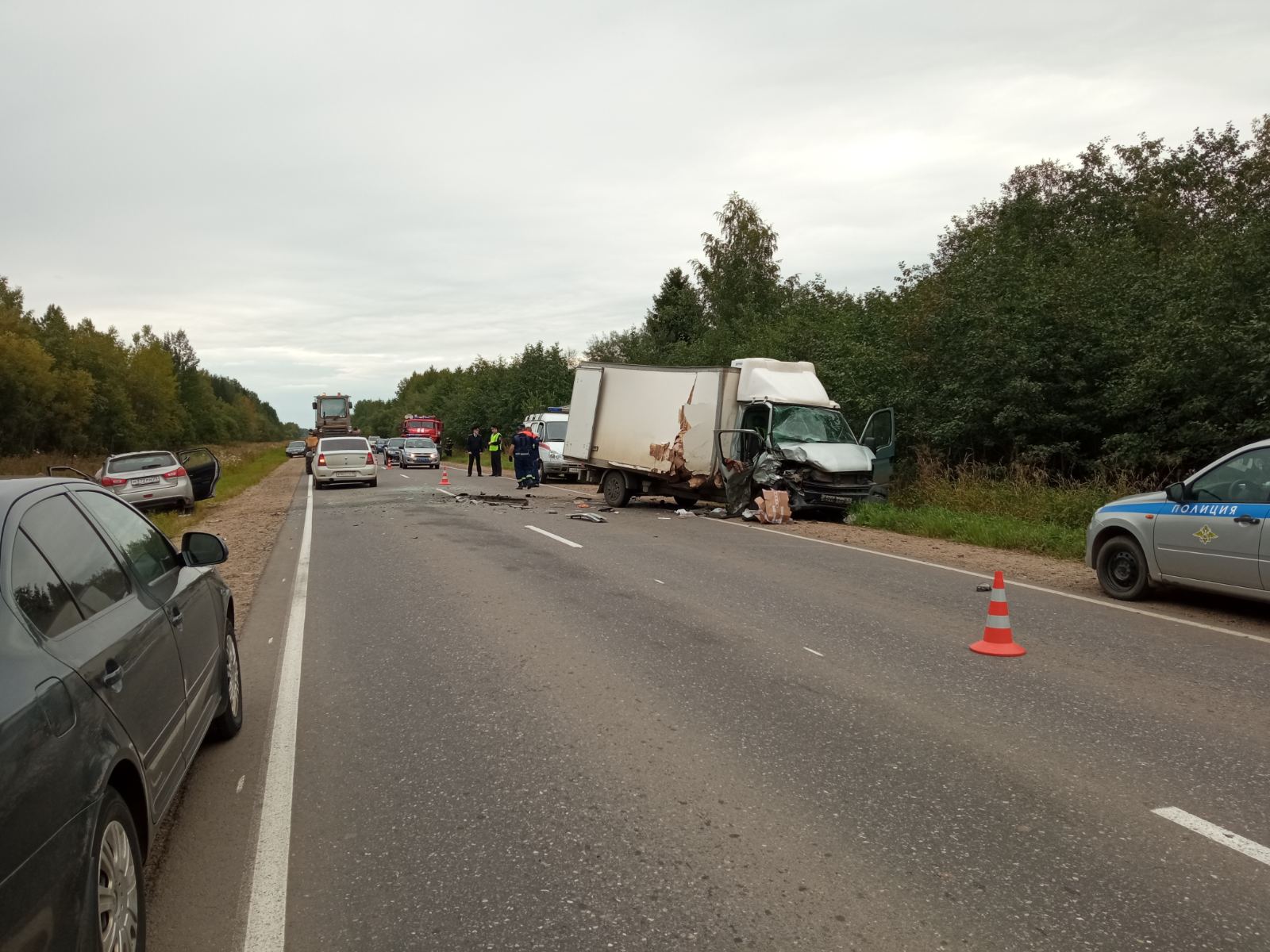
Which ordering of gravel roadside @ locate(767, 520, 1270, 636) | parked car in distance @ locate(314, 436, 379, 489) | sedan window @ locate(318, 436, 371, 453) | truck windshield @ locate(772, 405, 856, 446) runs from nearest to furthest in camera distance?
gravel roadside @ locate(767, 520, 1270, 636) < truck windshield @ locate(772, 405, 856, 446) < parked car in distance @ locate(314, 436, 379, 489) < sedan window @ locate(318, 436, 371, 453)

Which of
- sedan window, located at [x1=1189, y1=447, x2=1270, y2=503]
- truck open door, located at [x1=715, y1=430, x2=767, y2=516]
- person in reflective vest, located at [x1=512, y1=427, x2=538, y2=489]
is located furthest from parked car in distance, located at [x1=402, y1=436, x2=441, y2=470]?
sedan window, located at [x1=1189, y1=447, x2=1270, y2=503]

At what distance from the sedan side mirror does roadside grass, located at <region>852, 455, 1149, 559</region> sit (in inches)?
435

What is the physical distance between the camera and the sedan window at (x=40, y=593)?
8.78 feet

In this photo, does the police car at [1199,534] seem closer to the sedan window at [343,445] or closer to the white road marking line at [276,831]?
the white road marking line at [276,831]

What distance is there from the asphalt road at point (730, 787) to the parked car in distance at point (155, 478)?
46.3 ft

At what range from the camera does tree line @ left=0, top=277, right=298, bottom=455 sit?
61000 mm

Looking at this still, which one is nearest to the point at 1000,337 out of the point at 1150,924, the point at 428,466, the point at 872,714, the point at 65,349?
the point at 872,714

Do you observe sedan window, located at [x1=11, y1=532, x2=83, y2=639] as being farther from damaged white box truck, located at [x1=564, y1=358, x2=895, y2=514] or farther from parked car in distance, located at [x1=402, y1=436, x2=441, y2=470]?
parked car in distance, located at [x1=402, y1=436, x2=441, y2=470]

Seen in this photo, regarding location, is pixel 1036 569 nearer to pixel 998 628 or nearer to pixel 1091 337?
pixel 998 628

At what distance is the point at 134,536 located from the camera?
13.8 ft

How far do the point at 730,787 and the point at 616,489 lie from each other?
641 inches

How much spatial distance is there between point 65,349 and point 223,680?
81.8 m

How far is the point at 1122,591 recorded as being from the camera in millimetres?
9164

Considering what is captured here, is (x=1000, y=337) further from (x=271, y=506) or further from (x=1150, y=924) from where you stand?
(x=271, y=506)
